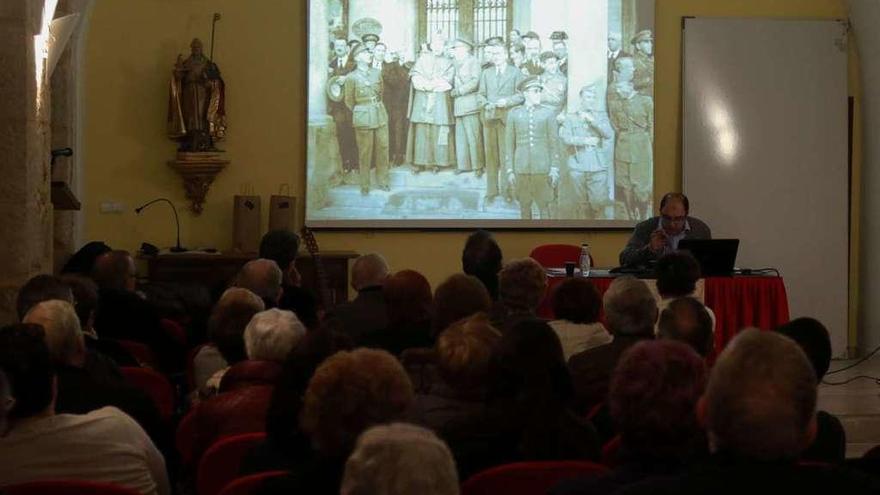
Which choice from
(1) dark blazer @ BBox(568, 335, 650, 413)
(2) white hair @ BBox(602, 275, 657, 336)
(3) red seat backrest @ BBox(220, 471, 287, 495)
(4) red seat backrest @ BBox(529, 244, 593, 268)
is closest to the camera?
(3) red seat backrest @ BBox(220, 471, 287, 495)

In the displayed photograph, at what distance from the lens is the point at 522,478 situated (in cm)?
311

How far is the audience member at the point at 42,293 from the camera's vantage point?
4.90 metres

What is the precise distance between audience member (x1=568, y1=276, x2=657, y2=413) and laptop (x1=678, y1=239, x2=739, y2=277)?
3.24 m

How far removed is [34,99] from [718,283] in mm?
4196

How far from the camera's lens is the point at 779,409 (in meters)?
2.30

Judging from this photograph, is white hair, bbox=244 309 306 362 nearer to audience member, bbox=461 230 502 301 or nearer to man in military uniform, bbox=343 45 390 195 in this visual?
audience member, bbox=461 230 502 301

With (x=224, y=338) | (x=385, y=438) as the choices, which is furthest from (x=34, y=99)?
(x=385, y=438)

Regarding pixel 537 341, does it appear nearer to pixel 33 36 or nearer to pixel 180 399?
pixel 180 399

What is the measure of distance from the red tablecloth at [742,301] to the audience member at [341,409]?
5.41 meters

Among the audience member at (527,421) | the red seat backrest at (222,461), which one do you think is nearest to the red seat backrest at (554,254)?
the audience member at (527,421)

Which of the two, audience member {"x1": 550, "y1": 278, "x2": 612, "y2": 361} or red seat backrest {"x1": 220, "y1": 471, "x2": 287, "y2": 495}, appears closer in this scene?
red seat backrest {"x1": 220, "y1": 471, "x2": 287, "y2": 495}

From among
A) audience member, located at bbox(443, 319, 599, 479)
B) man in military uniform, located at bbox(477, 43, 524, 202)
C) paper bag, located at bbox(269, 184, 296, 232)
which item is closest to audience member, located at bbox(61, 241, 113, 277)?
paper bag, located at bbox(269, 184, 296, 232)

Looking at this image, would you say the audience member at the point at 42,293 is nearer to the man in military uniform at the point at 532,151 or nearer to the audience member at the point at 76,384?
the audience member at the point at 76,384

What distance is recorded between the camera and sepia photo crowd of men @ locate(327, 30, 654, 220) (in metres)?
10.5
